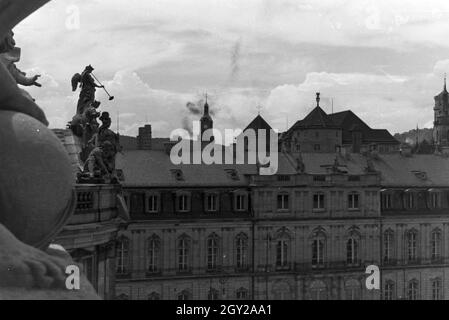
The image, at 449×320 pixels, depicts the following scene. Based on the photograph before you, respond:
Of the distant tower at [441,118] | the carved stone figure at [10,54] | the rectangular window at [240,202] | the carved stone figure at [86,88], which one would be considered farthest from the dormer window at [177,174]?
the distant tower at [441,118]

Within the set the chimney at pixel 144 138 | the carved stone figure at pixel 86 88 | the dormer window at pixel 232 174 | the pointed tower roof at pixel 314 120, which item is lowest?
the dormer window at pixel 232 174

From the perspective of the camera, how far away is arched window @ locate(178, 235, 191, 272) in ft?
146

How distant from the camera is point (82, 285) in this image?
6.29 m

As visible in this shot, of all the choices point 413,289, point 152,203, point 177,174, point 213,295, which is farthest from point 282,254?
point 413,289

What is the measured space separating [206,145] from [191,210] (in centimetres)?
452

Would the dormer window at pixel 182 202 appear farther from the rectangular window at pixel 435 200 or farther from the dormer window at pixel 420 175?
the rectangular window at pixel 435 200

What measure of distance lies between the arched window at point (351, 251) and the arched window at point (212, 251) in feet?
25.3

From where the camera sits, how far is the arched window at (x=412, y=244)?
48.8 meters

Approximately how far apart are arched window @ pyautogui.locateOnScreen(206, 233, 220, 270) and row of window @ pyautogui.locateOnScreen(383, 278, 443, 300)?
965 centimetres
